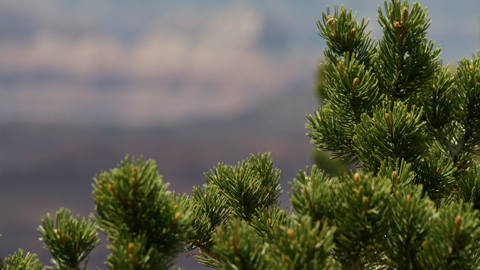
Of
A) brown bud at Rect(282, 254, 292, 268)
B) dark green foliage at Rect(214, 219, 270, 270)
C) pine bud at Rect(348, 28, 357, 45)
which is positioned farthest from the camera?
pine bud at Rect(348, 28, 357, 45)

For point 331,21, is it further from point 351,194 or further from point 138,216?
point 138,216

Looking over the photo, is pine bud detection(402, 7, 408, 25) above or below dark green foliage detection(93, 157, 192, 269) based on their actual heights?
above

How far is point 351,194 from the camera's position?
1.58m

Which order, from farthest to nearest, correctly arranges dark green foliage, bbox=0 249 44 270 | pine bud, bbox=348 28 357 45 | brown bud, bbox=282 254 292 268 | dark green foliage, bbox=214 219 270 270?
pine bud, bbox=348 28 357 45
dark green foliage, bbox=0 249 44 270
dark green foliage, bbox=214 219 270 270
brown bud, bbox=282 254 292 268

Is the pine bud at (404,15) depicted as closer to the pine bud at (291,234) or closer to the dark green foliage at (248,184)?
the dark green foliage at (248,184)

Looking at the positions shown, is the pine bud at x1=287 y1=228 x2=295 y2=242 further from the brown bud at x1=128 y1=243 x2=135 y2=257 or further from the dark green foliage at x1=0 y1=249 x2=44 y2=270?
the dark green foliage at x1=0 y1=249 x2=44 y2=270

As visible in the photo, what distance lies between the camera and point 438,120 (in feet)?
7.88

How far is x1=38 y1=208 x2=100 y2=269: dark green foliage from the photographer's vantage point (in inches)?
65.6

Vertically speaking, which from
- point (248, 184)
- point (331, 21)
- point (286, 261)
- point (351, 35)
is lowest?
point (286, 261)

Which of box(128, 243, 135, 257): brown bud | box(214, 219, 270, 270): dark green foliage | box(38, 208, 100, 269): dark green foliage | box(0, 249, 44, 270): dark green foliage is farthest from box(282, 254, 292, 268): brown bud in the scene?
box(0, 249, 44, 270): dark green foliage

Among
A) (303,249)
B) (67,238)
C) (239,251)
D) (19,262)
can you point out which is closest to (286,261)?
(303,249)

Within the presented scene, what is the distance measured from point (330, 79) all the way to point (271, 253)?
1268 mm

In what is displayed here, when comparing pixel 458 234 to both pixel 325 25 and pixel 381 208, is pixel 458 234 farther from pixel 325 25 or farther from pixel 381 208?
pixel 325 25

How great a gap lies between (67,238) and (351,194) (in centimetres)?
122
